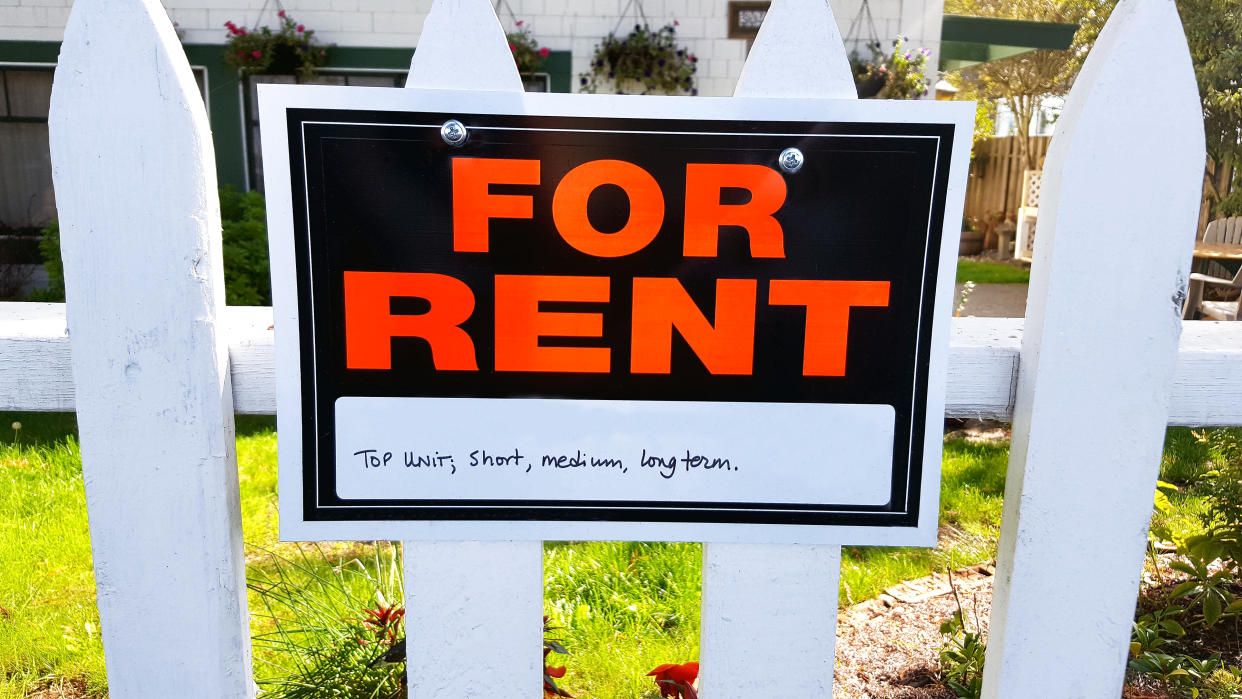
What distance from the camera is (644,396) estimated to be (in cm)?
112

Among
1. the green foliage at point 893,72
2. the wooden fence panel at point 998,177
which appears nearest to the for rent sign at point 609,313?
the green foliage at point 893,72

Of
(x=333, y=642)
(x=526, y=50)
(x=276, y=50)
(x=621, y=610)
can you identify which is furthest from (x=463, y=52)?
(x=276, y=50)

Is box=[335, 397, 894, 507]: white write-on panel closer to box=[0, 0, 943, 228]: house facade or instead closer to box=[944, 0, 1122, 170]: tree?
box=[0, 0, 943, 228]: house facade

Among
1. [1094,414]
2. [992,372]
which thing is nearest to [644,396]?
[992,372]

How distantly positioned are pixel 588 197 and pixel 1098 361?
2.30ft

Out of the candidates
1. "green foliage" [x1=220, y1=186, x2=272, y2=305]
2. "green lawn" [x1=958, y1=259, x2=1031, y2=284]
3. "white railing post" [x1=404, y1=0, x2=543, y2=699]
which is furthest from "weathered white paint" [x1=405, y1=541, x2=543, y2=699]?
"green lawn" [x1=958, y1=259, x2=1031, y2=284]

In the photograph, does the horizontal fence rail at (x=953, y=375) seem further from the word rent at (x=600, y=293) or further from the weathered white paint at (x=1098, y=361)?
the word rent at (x=600, y=293)

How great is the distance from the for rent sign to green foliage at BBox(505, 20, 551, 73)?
554 centimetres

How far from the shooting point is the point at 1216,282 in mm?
6297

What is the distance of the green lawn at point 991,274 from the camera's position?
36.9 feet

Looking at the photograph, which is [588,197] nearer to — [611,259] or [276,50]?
[611,259]

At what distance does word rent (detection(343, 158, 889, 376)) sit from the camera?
108 centimetres

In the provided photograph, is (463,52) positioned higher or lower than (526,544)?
higher

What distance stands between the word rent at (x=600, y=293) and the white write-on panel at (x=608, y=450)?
59 mm
